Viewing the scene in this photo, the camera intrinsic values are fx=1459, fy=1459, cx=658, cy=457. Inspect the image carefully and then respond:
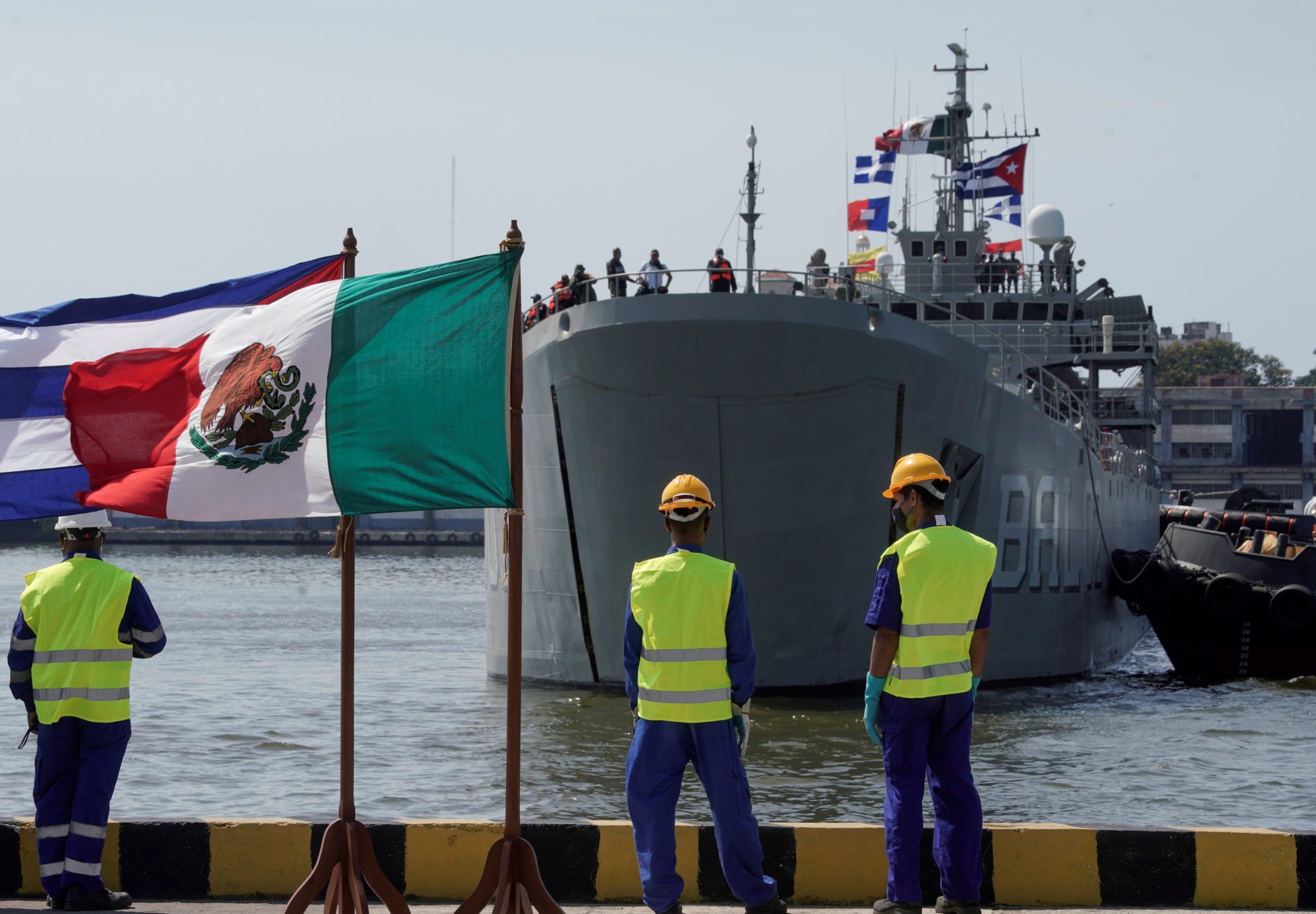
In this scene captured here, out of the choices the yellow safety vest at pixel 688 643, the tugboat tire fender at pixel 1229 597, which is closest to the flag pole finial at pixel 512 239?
the yellow safety vest at pixel 688 643

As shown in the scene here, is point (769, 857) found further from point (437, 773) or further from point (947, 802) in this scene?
point (437, 773)

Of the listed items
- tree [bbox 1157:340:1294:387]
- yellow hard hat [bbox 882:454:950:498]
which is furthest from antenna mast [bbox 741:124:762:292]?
tree [bbox 1157:340:1294:387]

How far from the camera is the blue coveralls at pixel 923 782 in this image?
4973 mm

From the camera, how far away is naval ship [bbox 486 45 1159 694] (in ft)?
42.6

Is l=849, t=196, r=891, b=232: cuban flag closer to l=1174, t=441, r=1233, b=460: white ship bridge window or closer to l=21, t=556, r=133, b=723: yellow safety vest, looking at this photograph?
l=21, t=556, r=133, b=723: yellow safety vest

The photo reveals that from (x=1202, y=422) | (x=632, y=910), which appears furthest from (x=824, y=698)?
(x=1202, y=422)

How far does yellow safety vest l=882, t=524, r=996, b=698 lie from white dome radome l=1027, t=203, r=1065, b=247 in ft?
67.8

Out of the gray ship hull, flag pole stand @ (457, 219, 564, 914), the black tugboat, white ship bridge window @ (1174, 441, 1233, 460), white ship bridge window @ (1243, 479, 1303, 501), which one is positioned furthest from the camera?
white ship bridge window @ (1174, 441, 1233, 460)

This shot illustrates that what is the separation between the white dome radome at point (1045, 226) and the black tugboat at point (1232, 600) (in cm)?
621

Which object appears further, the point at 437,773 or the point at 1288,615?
the point at 1288,615

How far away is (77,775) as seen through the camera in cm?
A: 539

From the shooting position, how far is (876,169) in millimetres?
25938

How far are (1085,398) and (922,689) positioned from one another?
19465mm

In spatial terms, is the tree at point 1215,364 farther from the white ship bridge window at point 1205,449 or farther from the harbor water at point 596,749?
the harbor water at point 596,749
